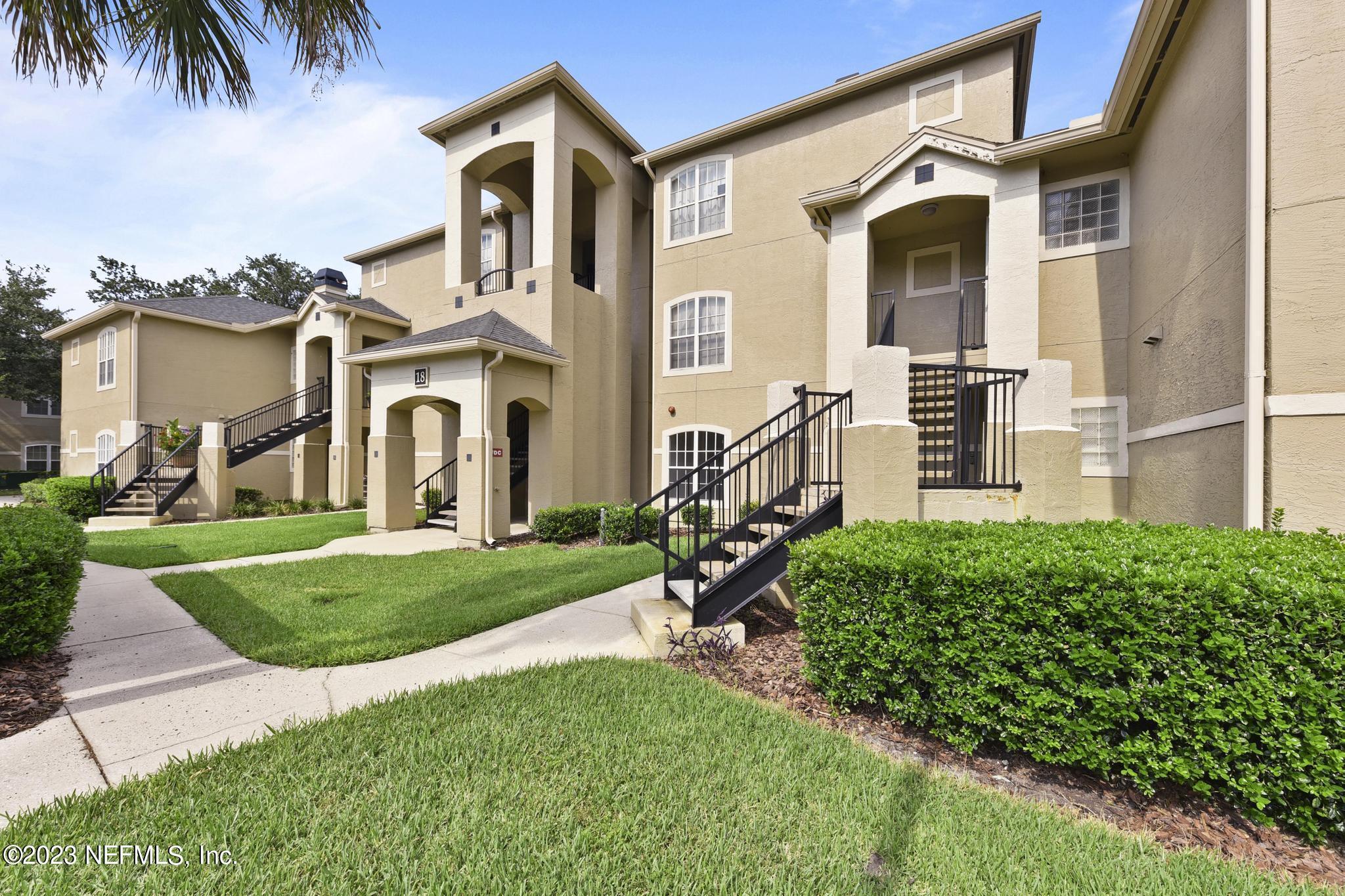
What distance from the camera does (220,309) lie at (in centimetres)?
1967

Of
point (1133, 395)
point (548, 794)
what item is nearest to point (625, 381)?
point (1133, 395)

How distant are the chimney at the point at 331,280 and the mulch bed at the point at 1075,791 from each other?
63.1ft

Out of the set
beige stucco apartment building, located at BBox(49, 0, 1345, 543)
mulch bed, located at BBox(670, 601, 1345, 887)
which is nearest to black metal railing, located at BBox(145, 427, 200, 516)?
beige stucco apartment building, located at BBox(49, 0, 1345, 543)

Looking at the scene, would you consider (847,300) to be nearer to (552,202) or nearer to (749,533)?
(749,533)

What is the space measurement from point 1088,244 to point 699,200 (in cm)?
805

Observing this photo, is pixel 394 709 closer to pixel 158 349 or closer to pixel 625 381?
pixel 625 381

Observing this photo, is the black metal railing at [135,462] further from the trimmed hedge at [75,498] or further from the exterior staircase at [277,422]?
the exterior staircase at [277,422]

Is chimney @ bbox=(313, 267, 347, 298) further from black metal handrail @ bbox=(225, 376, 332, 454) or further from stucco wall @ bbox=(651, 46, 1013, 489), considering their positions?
stucco wall @ bbox=(651, 46, 1013, 489)

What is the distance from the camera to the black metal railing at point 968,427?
18.4 feet

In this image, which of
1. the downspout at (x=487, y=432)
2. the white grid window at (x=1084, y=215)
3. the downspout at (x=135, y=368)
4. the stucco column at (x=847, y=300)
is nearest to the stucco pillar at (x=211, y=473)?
the downspout at (x=135, y=368)

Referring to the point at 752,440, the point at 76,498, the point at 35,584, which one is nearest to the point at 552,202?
the point at 752,440

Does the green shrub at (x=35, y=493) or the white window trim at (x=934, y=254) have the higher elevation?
the white window trim at (x=934, y=254)

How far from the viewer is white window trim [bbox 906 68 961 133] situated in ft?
34.2

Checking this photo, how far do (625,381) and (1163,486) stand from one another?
11.2 metres
